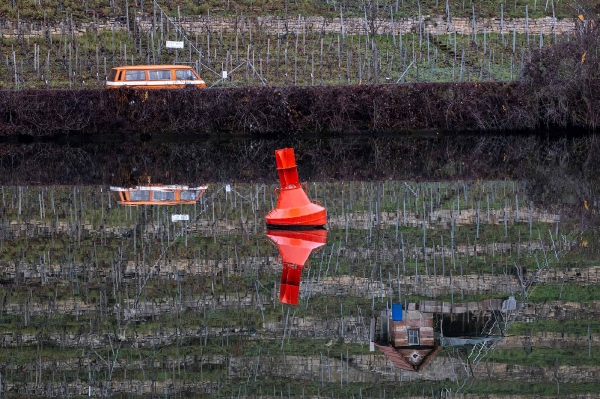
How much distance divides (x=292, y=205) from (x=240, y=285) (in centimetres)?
388

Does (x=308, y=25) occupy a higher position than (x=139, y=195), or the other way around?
(x=308, y=25)

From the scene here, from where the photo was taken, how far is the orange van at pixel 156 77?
32.6m

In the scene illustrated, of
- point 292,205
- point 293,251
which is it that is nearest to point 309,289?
point 293,251

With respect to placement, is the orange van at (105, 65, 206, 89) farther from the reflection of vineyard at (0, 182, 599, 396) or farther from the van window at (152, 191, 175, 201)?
the reflection of vineyard at (0, 182, 599, 396)

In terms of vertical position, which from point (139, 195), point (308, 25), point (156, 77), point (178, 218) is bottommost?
point (139, 195)

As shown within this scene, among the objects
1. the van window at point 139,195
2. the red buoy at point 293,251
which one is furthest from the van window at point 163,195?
the red buoy at point 293,251

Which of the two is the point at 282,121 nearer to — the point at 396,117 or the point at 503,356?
the point at 396,117

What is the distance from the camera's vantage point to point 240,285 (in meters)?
13.3

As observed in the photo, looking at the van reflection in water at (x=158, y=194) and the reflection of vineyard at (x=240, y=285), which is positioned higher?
the reflection of vineyard at (x=240, y=285)

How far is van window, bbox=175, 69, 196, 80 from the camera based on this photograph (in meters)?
33.0

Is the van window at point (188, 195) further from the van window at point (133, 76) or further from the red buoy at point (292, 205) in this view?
the van window at point (133, 76)

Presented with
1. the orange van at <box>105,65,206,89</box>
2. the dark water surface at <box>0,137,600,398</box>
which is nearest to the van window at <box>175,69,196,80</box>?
the orange van at <box>105,65,206,89</box>

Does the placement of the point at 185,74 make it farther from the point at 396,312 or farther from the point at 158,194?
the point at 396,312

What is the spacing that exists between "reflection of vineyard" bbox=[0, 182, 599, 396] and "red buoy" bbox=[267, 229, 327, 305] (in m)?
0.14
